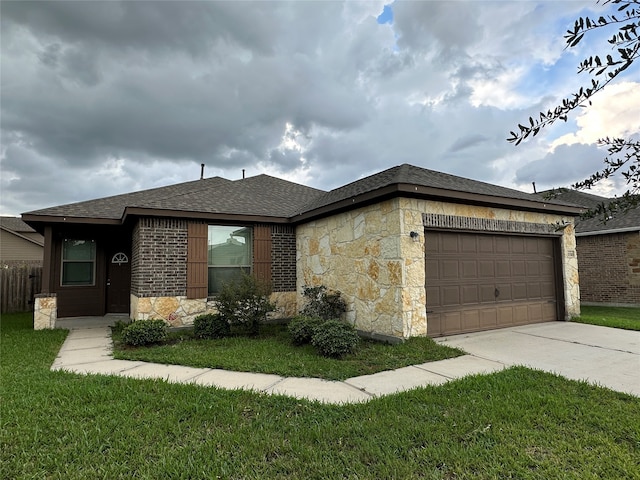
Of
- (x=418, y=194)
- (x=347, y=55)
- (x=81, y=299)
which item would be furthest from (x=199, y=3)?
(x=81, y=299)

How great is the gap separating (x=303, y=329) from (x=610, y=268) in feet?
40.9

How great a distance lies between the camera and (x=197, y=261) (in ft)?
25.3

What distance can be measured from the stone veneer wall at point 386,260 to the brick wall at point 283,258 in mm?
966

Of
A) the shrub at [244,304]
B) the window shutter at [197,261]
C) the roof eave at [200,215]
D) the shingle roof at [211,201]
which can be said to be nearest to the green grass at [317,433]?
the shrub at [244,304]

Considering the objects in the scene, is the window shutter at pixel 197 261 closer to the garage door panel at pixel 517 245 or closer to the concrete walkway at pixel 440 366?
the concrete walkway at pixel 440 366

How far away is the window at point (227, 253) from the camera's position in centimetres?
808

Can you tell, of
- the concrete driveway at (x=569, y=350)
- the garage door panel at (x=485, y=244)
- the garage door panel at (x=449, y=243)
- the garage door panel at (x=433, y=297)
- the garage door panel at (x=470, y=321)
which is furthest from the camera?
the garage door panel at (x=485, y=244)

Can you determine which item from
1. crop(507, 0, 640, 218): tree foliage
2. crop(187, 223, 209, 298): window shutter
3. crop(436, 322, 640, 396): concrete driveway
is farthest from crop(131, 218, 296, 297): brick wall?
crop(507, 0, 640, 218): tree foliage

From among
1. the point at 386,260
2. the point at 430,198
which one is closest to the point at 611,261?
the point at 430,198

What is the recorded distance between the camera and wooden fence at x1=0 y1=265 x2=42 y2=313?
11883mm

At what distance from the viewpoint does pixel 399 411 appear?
124 inches

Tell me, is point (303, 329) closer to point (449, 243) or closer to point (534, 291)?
point (449, 243)

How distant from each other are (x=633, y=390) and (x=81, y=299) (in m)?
12.4

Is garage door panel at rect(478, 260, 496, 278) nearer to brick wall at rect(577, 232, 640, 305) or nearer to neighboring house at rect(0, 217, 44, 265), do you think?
brick wall at rect(577, 232, 640, 305)
